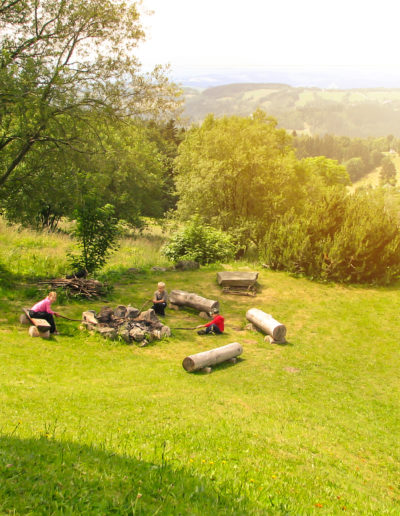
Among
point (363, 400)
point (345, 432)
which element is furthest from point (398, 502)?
point (363, 400)

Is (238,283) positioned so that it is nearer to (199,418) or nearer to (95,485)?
(199,418)

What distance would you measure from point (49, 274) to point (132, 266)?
5.52 metres

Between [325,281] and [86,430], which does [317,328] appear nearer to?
[325,281]

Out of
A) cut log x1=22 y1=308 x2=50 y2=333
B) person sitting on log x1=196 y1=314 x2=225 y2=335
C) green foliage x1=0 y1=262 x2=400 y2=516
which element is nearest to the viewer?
green foliage x1=0 y1=262 x2=400 y2=516

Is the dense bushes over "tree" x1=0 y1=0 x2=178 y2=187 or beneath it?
beneath

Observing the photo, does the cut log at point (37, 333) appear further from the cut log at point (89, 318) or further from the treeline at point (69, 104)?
the treeline at point (69, 104)

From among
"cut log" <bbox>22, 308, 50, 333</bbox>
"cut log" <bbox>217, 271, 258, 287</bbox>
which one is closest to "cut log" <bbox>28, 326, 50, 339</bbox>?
"cut log" <bbox>22, 308, 50, 333</bbox>

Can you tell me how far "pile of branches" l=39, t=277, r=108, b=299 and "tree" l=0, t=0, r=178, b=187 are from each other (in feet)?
16.7

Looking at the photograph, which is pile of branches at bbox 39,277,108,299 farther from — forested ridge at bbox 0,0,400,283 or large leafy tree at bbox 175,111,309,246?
large leafy tree at bbox 175,111,309,246

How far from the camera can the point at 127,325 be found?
13.4 m

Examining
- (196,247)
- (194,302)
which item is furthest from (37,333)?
(196,247)

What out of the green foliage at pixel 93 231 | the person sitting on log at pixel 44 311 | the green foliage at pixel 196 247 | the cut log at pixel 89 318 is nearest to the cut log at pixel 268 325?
the cut log at pixel 89 318

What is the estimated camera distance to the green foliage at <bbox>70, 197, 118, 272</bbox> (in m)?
17.0

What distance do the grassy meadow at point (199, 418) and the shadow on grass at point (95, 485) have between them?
0.06 ft
